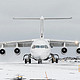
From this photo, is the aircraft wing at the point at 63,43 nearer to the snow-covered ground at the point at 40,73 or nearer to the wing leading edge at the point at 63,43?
the wing leading edge at the point at 63,43

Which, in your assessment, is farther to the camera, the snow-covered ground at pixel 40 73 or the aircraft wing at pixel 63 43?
the aircraft wing at pixel 63 43

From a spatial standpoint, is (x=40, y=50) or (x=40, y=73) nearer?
(x=40, y=73)

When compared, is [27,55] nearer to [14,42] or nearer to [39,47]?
[14,42]

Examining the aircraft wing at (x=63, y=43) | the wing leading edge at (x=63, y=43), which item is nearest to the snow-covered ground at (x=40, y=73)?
the wing leading edge at (x=63, y=43)

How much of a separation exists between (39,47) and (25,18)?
802 centimetres

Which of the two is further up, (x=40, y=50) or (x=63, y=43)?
(x=63, y=43)

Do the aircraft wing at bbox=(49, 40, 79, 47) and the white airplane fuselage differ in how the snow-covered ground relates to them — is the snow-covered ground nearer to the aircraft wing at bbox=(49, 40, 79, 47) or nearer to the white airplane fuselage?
the white airplane fuselage

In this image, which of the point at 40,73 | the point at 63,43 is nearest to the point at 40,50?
the point at 63,43

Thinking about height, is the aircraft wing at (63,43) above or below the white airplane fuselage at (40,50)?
above

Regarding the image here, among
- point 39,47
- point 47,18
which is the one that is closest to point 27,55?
point 39,47

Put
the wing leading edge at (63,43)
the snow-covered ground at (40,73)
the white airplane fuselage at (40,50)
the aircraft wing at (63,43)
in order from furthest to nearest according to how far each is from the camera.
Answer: the aircraft wing at (63,43) → the wing leading edge at (63,43) → the white airplane fuselage at (40,50) → the snow-covered ground at (40,73)

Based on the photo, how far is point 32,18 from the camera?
120 ft

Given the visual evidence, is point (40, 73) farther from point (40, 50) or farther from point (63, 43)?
point (63, 43)

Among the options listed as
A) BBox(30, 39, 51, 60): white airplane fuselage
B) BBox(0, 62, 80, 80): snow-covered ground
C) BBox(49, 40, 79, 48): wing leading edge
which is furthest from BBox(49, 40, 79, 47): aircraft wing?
BBox(0, 62, 80, 80): snow-covered ground
